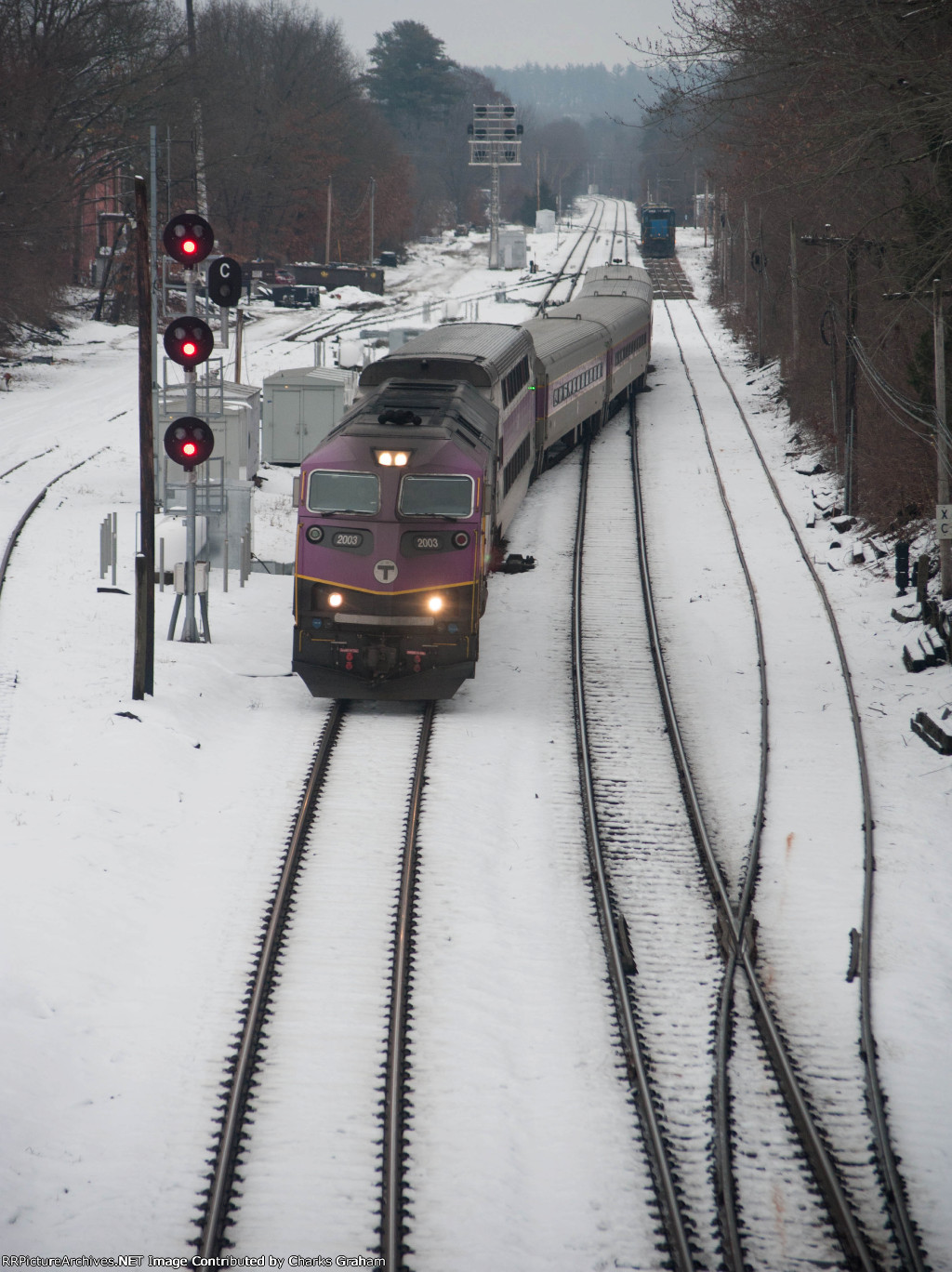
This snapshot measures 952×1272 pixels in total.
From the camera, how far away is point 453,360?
17984mm

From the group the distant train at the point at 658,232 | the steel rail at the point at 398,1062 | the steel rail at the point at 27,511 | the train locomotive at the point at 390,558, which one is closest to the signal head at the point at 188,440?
the train locomotive at the point at 390,558

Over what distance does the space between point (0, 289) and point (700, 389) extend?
77.4ft

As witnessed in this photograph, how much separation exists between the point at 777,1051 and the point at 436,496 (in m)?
7.76

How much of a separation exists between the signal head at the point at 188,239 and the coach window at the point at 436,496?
3.60 meters

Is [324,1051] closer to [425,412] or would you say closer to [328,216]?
[425,412]

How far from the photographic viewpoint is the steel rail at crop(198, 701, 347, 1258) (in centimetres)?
703

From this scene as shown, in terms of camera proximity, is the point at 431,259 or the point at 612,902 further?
the point at 431,259

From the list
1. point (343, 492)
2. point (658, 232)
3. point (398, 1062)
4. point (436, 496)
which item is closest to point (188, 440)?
point (343, 492)

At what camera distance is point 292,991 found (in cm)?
926

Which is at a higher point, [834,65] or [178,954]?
[834,65]

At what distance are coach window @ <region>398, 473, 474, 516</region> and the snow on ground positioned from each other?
260 centimetres

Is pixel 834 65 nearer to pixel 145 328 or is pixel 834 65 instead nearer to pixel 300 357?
pixel 145 328

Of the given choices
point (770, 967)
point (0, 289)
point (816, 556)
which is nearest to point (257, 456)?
point (816, 556)

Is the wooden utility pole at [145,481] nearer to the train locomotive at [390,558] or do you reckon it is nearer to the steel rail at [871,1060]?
the train locomotive at [390,558]
